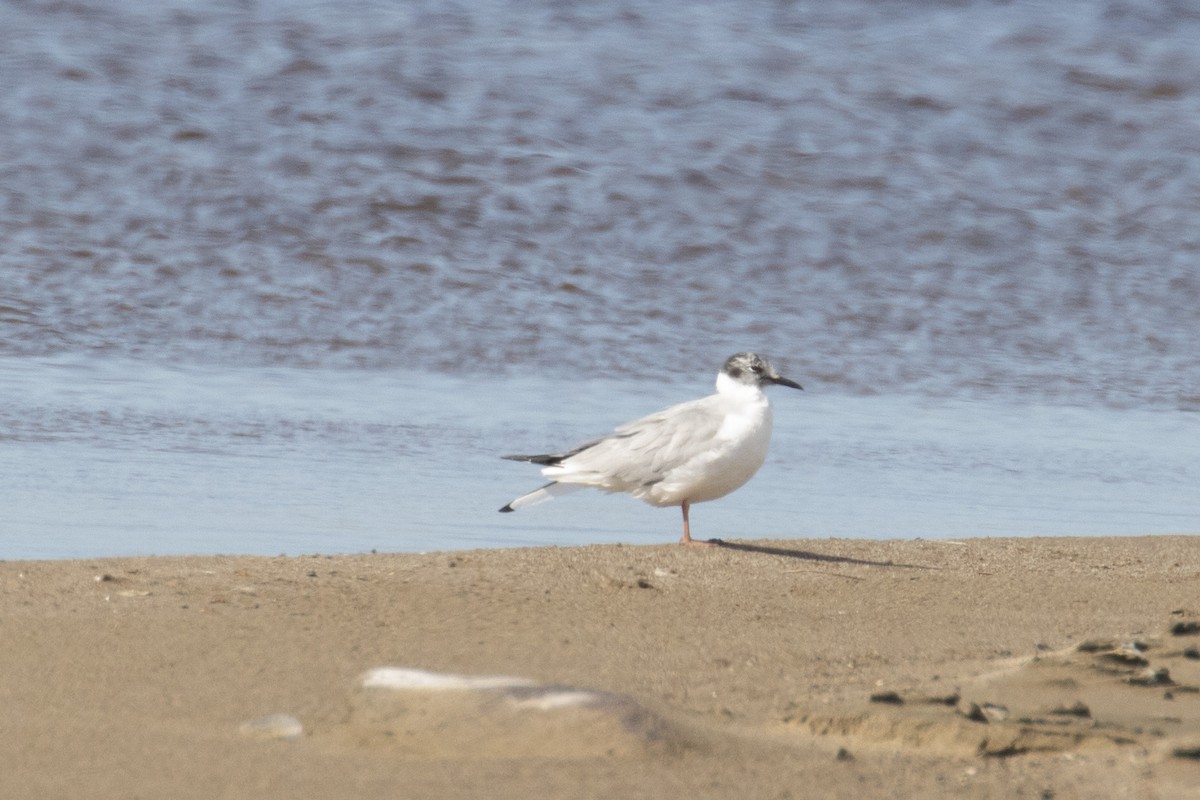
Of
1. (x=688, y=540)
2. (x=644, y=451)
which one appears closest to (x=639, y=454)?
(x=644, y=451)

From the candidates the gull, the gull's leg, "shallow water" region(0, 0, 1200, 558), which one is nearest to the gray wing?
the gull

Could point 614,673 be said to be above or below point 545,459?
below

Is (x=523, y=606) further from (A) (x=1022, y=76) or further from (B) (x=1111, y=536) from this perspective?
(A) (x=1022, y=76)

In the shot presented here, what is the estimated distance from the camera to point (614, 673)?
346 cm

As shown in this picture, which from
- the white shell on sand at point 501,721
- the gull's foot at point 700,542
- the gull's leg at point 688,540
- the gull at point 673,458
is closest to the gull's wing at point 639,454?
the gull at point 673,458

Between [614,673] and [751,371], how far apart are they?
2266 millimetres

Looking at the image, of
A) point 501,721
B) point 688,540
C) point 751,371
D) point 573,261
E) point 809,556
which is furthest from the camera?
point 573,261

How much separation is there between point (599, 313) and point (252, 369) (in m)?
1.67

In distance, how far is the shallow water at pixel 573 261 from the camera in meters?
5.67

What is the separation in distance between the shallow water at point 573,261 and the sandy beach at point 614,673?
598 millimetres

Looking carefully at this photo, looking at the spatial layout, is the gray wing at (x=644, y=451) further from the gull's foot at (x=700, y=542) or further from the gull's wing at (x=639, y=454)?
the gull's foot at (x=700, y=542)

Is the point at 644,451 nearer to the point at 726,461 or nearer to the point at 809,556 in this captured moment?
the point at 726,461

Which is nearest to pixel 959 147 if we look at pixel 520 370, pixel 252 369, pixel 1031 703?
pixel 520 370

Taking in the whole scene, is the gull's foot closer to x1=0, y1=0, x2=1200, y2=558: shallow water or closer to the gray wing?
the gray wing
